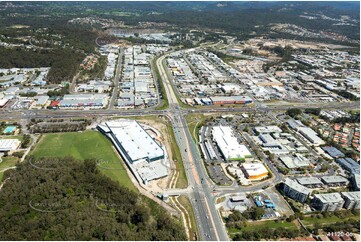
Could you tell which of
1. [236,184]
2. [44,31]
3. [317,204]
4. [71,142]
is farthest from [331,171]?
[44,31]

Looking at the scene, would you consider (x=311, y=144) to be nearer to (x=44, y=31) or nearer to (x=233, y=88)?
(x=233, y=88)

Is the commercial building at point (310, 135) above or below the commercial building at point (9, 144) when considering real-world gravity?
above

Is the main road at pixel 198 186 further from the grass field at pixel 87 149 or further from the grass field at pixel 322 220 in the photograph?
the grass field at pixel 322 220

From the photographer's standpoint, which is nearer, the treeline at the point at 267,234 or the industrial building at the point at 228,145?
the treeline at the point at 267,234

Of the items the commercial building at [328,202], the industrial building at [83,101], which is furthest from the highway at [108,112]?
the commercial building at [328,202]

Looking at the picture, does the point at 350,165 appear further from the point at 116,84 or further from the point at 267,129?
the point at 116,84
